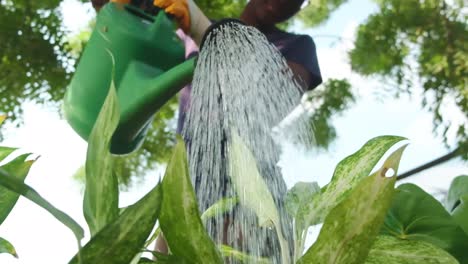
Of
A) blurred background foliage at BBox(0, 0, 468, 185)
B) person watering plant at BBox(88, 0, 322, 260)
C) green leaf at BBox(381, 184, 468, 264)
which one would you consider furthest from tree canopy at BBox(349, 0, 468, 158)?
green leaf at BBox(381, 184, 468, 264)

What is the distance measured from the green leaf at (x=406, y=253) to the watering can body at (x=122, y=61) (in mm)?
507

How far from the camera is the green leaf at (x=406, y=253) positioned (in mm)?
203

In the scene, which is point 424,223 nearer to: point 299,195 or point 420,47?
point 299,195

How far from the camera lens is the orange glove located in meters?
0.72

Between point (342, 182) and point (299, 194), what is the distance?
0.03 m

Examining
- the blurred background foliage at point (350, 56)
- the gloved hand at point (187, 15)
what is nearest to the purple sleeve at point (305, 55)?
the gloved hand at point (187, 15)

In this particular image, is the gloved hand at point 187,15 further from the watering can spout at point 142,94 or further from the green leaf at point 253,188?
the green leaf at point 253,188

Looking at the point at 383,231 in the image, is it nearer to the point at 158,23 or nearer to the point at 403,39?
the point at 158,23

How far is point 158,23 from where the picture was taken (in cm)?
72

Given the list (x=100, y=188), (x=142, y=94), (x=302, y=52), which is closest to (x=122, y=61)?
(x=142, y=94)

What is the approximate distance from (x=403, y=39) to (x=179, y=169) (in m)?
3.20

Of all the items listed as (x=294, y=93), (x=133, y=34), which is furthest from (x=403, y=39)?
(x=133, y=34)

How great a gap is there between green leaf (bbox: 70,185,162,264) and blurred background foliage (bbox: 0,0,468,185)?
258 cm

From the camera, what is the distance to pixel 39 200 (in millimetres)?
149
